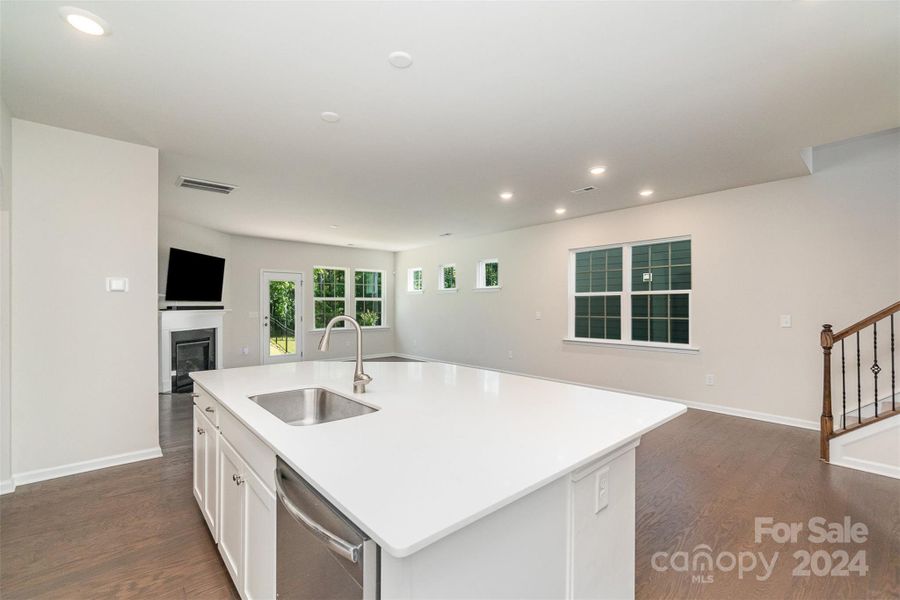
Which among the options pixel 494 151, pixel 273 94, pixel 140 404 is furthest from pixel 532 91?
pixel 140 404

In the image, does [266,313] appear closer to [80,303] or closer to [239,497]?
[80,303]

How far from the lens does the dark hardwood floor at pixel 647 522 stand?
1.79 m

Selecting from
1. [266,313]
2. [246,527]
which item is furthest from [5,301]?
[266,313]

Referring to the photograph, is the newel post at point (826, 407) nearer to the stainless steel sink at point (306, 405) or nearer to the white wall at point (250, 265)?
the stainless steel sink at point (306, 405)

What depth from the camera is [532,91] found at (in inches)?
92.9

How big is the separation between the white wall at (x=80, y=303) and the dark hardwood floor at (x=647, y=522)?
0.29 meters

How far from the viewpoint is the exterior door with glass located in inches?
301

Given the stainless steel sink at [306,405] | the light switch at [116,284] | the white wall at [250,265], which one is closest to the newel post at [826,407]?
the stainless steel sink at [306,405]

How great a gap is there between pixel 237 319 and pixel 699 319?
24.5 ft

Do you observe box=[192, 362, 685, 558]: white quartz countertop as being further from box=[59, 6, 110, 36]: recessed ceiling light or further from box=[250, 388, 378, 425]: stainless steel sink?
box=[59, 6, 110, 36]: recessed ceiling light

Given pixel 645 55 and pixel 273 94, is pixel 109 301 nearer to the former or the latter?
pixel 273 94

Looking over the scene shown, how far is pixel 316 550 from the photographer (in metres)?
1.01

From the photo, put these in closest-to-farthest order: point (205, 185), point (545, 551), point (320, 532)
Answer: point (320, 532), point (545, 551), point (205, 185)

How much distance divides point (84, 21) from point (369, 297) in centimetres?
747
